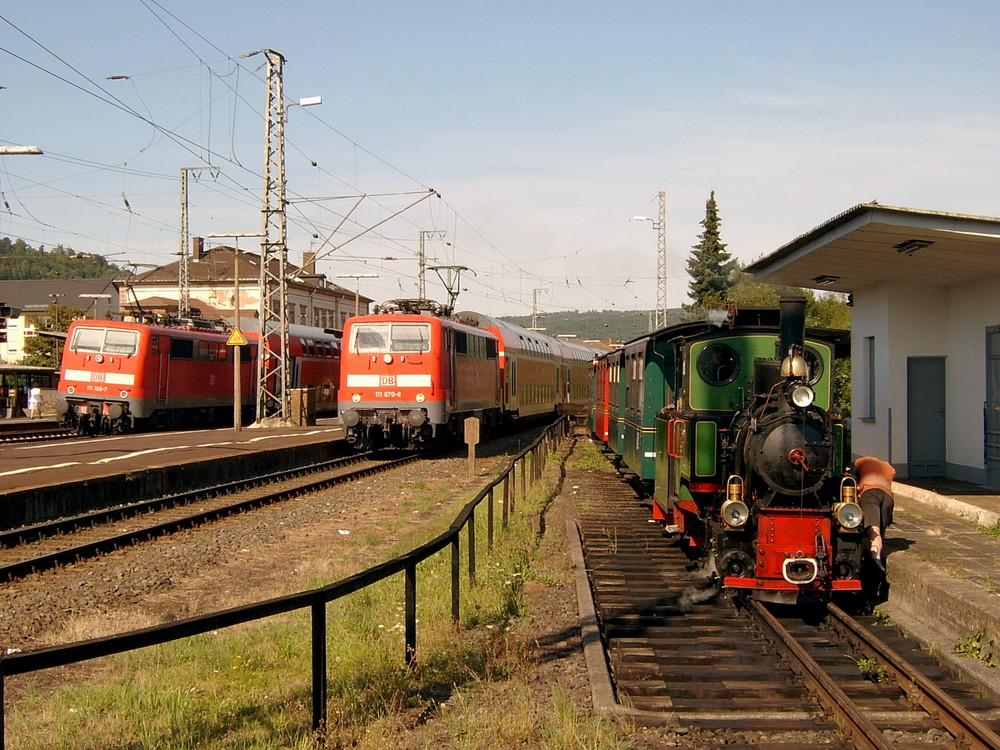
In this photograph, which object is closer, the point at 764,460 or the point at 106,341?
the point at 764,460

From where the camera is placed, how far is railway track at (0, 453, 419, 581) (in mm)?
10898

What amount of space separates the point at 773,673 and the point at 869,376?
1205cm

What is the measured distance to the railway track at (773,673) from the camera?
5.61 m

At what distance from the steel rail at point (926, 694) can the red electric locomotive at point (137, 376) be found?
74.4ft

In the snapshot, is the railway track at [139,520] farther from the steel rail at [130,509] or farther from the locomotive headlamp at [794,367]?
the locomotive headlamp at [794,367]

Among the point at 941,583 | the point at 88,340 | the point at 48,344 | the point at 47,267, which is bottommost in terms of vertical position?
the point at 941,583

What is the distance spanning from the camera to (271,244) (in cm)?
2784

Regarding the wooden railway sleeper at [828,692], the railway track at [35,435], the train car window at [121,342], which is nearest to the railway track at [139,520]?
the wooden railway sleeper at [828,692]

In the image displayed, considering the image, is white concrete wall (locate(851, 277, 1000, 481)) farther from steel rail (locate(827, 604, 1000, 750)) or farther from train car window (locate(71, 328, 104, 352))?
train car window (locate(71, 328, 104, 352))

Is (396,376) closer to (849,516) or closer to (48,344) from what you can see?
(849,516)

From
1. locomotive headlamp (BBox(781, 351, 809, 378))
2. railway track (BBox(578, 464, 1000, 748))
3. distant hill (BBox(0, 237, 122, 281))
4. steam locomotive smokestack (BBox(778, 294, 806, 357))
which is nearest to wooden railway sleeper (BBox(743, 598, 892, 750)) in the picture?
railway track (BBox(578, 464, 1000, 748))

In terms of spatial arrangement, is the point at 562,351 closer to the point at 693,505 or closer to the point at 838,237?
the point at 838,237

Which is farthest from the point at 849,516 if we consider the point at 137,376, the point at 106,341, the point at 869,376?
the point at 106,341

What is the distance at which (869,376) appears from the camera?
17.5 metres
